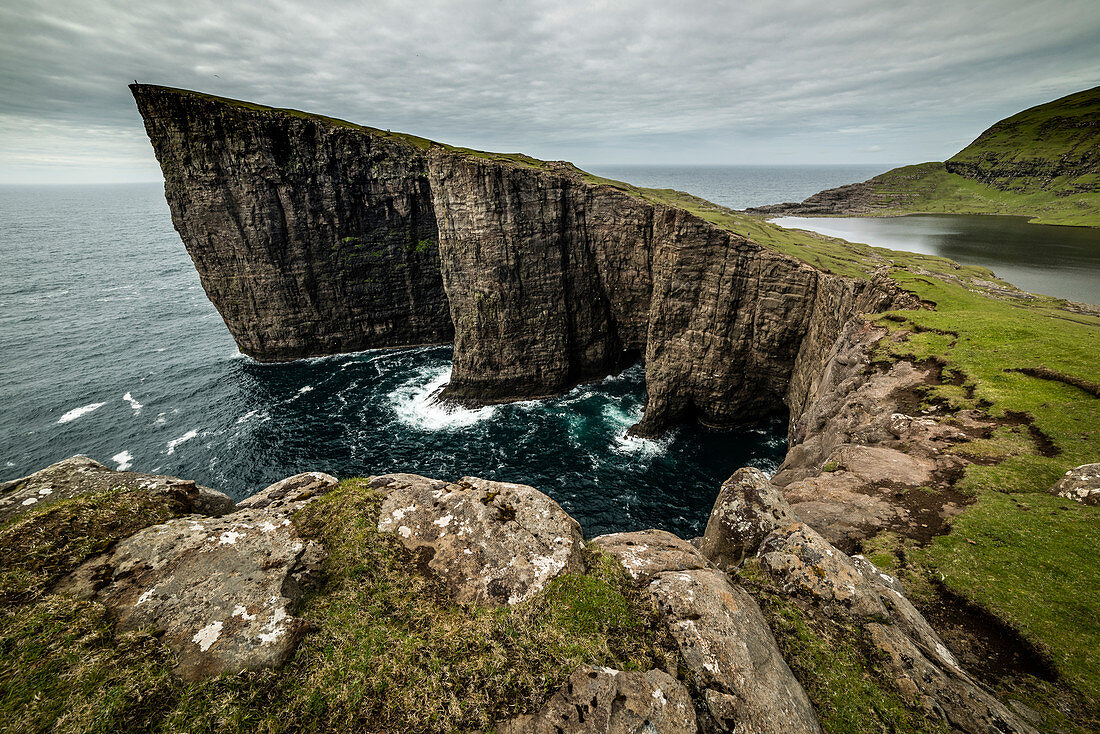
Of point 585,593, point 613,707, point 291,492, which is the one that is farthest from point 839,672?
point 291,492

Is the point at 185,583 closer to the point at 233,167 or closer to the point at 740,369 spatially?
the point at 740,369

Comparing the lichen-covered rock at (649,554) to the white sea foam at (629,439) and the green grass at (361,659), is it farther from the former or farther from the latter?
the white sea foam at (629,439)

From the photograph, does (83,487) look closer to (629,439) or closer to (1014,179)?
(629,439)

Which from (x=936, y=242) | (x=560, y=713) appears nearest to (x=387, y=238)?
(x=560, y=713)

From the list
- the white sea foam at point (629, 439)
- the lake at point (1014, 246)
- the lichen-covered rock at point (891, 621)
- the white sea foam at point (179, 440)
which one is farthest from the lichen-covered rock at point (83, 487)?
the lake at point (1014, 246)

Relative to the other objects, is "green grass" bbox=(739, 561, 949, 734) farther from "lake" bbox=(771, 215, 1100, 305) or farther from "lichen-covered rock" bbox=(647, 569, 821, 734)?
"lake" bbox=(771, 215, 1100, 305)
